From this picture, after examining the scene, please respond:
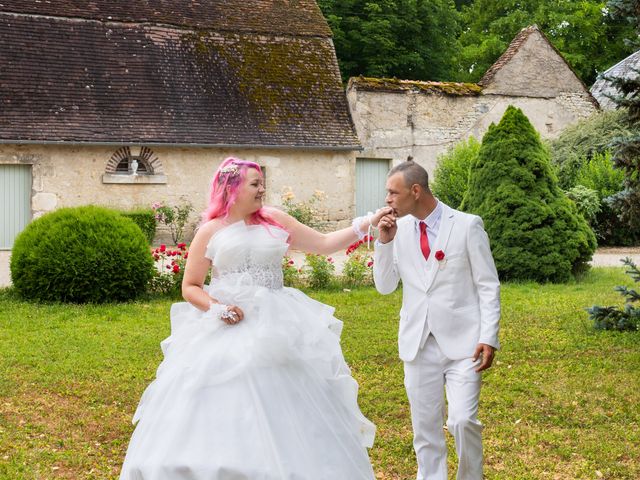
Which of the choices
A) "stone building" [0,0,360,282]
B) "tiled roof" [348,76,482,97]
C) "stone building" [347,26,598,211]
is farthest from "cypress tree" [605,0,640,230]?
"stone building" [347,26,598,211]

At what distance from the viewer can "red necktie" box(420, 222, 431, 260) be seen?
179 inches

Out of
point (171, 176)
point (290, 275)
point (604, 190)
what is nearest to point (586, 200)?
point (604, 190)

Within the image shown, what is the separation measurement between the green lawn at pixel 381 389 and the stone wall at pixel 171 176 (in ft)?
27.1

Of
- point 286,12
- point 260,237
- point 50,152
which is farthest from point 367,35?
point 260,237

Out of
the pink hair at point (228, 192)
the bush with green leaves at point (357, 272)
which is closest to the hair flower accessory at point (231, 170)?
the pink hair at point (228, 192)

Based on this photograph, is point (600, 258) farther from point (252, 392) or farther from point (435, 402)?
point (252, 392)

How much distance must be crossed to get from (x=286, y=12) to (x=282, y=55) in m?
1.86

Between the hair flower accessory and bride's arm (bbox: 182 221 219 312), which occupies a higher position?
the hair flower accessory

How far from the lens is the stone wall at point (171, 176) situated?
1953cm

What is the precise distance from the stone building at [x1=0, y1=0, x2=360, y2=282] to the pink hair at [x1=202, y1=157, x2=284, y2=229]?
49.7 feet

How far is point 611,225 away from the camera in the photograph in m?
20.3

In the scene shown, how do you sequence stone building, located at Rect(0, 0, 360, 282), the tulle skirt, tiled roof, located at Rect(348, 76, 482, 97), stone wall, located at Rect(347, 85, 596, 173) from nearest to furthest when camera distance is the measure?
the tulle skirt, stone building, located at Rect(0, 0, 360, 282), tiled roof, located at Rect(348, 76, 482, 97), stone wall, located at Rect(347, 85, 596, 173)

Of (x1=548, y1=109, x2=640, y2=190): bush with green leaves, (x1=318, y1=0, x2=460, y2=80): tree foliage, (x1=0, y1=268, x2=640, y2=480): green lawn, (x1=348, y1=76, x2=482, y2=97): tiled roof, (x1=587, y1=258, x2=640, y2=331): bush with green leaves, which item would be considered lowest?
(x1=0, y1=268, x2=640, y2=480): green lawn

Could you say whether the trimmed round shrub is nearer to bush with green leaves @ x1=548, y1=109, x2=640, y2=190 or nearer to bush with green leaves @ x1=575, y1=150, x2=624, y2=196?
bush with green leaves @ x1=575, y1=150, x2=624, y2=196
